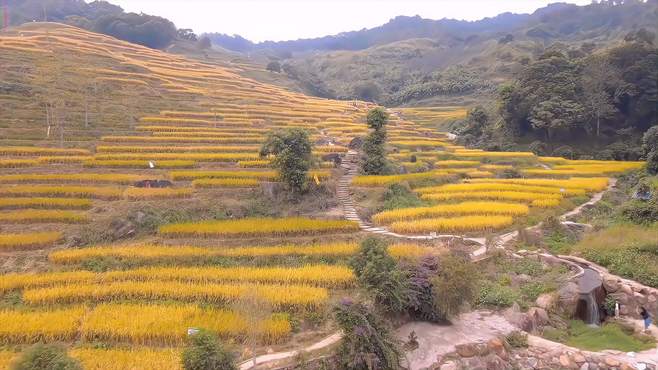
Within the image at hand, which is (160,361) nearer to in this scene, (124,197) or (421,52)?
(124,197)

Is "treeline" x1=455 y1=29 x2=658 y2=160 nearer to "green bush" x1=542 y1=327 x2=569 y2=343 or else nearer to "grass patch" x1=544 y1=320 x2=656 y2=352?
"grass patch" x1=544 y1=320 x2=656 y2=352

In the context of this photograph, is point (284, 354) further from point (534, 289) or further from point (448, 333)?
point (534, 289)

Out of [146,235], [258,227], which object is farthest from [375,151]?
[146,235]

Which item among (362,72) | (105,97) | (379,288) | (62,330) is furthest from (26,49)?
(362,72)

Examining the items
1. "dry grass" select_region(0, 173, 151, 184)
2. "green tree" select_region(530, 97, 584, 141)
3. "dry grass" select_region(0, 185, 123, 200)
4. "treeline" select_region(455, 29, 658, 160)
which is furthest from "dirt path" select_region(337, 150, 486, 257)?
"treeline" select_region(455, 29, 658, 160)

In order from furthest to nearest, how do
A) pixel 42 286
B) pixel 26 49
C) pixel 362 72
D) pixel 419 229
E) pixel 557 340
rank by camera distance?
1. pixel 362 72
2. pixel 26 49
3. pixel 419 229
4. pixel 42 286
5. pixel 557 340

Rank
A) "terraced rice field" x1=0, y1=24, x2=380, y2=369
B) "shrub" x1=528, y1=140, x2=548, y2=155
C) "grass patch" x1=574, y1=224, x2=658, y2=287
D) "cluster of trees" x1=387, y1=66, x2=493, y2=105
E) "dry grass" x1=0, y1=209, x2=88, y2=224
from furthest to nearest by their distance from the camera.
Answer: "cluster of trees" x1=387, y1=66, x2=493, y2=105 → "shrub" x1=528, y1=140, x2=548, y2=155 → "dry grass" x1=0, y1=209, x2=88, y2=224 → "grass patch" x1=574, y1=224, x2=658, y2=287 → "terraced rice field" x1=0, y1=24, x2=380, y2=369
